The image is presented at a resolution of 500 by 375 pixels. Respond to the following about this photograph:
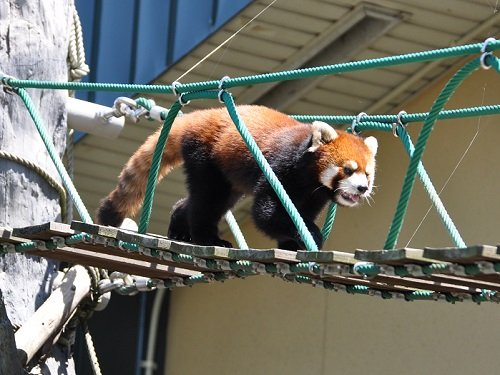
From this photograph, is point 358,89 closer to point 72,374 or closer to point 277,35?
point 277,35

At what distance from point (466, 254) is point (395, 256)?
27cm

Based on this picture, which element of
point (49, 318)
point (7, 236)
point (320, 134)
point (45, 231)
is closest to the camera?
point (45, 231)

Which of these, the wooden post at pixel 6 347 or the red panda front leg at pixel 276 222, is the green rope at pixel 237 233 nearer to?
the red panda front leg at pixel 276 222

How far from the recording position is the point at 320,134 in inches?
226

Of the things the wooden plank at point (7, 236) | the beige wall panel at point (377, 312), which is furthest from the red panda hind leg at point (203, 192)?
the beige wall panel at point (377, 312)

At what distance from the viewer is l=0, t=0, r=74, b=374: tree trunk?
17.1 ft

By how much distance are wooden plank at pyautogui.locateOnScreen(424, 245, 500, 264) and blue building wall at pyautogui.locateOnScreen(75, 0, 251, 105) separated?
155 inches

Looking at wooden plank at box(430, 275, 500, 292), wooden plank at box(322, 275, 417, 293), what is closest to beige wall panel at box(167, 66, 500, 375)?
wooden plank at box(322, 275, 417, 293)

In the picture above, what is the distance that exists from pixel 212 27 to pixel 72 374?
2.70 meters

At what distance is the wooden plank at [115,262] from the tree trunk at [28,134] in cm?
21

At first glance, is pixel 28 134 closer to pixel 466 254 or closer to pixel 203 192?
pixel 203 192

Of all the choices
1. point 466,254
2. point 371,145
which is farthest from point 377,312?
point 466,254

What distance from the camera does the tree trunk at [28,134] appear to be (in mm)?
5199

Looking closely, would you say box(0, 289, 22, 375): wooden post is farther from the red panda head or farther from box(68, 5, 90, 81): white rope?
the red panda head
